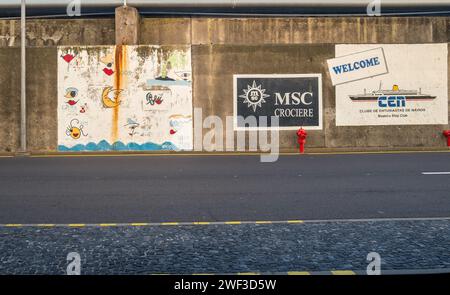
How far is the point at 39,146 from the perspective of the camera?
2048cm

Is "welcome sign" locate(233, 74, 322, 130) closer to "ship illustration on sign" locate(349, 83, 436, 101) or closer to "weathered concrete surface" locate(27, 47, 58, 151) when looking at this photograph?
"ship illustration on sign" locate(349, 83, 436, 101)

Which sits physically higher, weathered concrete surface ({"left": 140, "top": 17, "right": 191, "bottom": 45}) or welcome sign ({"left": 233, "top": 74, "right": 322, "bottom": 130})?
weathered concrete surface ({"left": 140, "top": 17, "right": 191, "bottom": 45})

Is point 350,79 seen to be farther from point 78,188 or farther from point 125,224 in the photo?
point 125,224

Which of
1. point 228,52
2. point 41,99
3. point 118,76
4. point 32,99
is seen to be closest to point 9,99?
point 32,99

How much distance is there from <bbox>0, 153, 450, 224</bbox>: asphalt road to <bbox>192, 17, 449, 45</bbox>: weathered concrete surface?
8404 mm

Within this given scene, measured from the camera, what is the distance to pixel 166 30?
21219 millimetres

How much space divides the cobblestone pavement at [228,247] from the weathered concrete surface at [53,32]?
16.4 metres

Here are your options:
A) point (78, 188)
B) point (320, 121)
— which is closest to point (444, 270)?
point (78, 188)

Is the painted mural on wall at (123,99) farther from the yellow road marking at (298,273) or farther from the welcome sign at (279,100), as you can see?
the yellow road marking at (298,273)

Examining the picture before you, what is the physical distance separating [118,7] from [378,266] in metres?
18.5

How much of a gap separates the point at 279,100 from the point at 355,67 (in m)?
3.69

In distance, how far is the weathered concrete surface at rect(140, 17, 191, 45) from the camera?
21.2m

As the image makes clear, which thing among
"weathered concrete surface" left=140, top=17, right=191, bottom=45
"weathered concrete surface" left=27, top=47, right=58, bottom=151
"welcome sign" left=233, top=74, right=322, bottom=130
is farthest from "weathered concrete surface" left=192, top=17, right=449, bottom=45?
"weathered concrete surface" left=27, top=47, right=58, bottom=151

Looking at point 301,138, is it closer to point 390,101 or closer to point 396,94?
point 390,101
